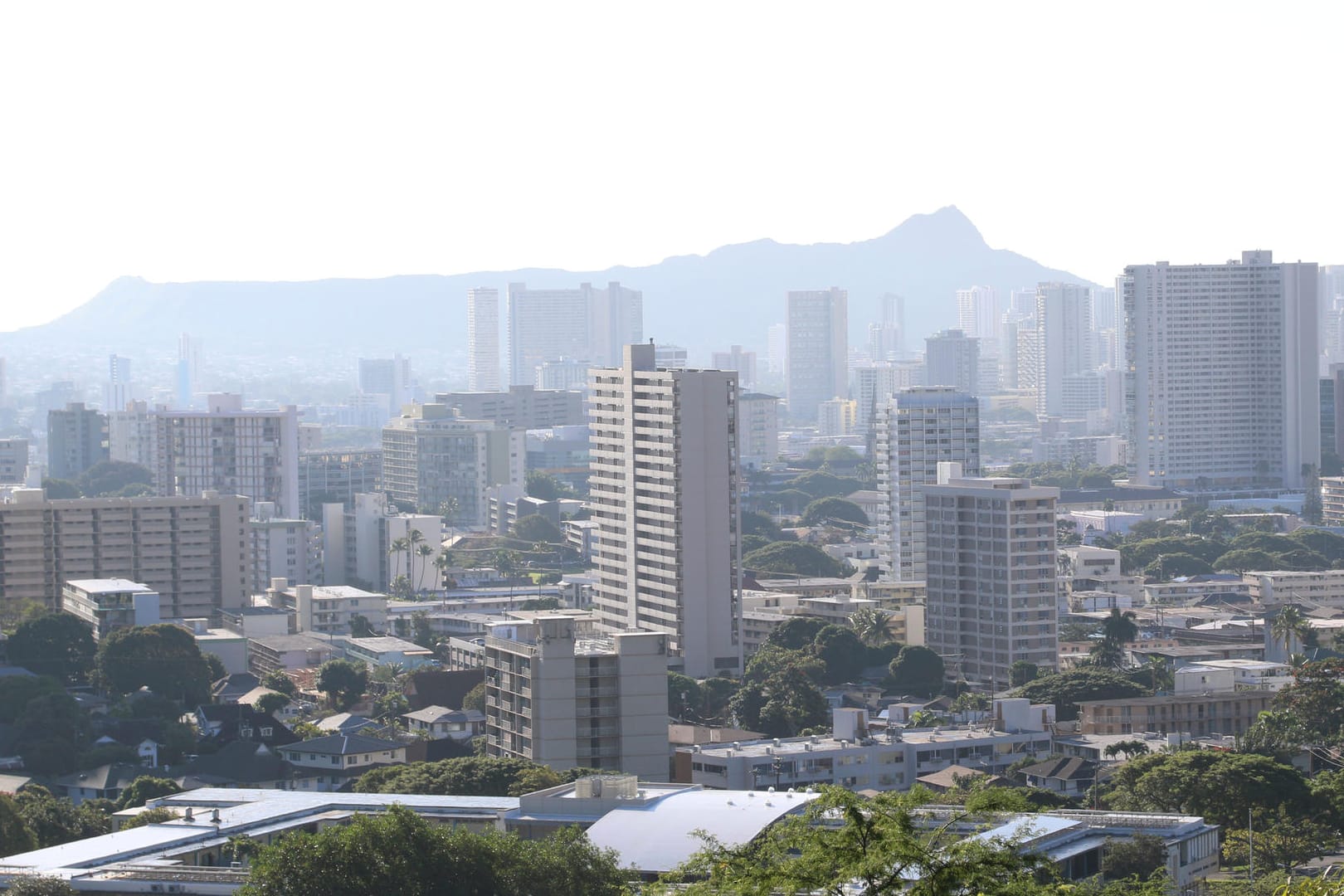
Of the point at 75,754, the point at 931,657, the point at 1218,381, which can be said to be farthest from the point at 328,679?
the point at 1218,381

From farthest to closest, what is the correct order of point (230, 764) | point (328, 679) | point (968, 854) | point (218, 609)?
point (218, 609), point (328, 679), point (230, 764), point (968, 854)

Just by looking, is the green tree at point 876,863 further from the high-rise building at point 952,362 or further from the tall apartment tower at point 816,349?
the tall apartment tower at point 816,349

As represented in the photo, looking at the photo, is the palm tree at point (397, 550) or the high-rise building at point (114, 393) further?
the high-rise building at point (114, 393)

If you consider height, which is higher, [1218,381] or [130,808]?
[1218,381]

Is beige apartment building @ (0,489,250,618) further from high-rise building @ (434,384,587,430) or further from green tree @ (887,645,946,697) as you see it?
high-rise building @ (434,384,587,430)

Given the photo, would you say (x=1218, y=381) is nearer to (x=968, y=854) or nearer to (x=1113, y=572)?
(x=1113, y=572)

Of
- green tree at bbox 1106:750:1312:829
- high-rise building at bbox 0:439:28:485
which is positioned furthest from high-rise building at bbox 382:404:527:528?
green tree at bbox 1106:750:1312:829

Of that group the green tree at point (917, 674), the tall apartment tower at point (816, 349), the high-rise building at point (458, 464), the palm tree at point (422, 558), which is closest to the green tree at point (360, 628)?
the palm tree at point (422, 558)
